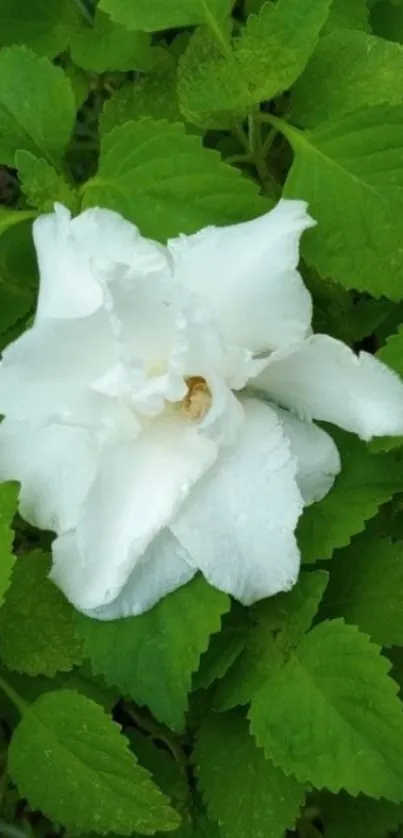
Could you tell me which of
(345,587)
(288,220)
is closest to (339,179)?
(288,220)

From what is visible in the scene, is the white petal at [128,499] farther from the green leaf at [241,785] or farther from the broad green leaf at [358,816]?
the broad green leaf at [358,816]

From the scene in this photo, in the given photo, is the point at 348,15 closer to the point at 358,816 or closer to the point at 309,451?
the point at 309,451

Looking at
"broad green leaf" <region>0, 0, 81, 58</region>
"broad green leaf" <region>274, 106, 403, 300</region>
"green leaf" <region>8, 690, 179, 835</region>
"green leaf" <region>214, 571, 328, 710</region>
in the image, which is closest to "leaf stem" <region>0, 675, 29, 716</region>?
"green leaf" <region>8, 690, 179, 835</region>

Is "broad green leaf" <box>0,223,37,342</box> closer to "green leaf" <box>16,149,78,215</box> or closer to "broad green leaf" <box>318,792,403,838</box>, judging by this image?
"green leaf" <box>16,149,78,215</box>

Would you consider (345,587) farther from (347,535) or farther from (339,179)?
(339,179)

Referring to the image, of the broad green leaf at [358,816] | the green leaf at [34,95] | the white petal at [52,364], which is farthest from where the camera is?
the broad green leaf at [358,816]

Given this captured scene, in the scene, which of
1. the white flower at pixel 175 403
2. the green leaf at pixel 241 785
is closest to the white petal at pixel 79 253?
the white flower at pixel 175 403
